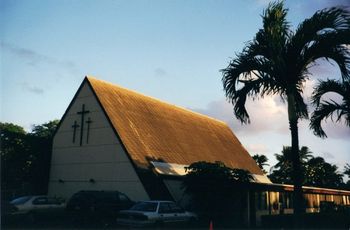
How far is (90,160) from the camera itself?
27.8 meters

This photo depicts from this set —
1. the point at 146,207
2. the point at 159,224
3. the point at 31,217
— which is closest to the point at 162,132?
the point at 31,217

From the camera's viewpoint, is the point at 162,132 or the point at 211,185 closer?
the point at 211,185

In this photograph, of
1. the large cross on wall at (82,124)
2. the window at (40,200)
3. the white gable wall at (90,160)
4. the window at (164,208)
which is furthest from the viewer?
the large cross on wall at (82,124)

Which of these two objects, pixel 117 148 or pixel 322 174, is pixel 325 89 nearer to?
pixel 117 148

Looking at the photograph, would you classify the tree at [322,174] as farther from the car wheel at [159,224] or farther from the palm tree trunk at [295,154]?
the palm tree trunk at [295,154]

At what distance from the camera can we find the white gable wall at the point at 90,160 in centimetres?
2592

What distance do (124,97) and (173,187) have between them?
945cm

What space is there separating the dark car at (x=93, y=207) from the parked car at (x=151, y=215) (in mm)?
2182

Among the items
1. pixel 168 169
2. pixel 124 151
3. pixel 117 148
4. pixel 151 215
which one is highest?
pixel 117 148

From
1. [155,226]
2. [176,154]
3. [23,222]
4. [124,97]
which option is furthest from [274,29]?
[124,97]

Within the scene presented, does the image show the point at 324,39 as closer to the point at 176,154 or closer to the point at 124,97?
the point at 176,154

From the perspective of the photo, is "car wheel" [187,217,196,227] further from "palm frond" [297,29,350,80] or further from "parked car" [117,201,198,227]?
"palm frond" [297,29,350,80]

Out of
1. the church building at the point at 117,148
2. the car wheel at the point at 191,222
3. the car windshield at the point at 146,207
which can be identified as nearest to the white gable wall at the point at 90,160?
the church building at the point at 117,148

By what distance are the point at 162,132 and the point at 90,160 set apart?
7.05 metres
